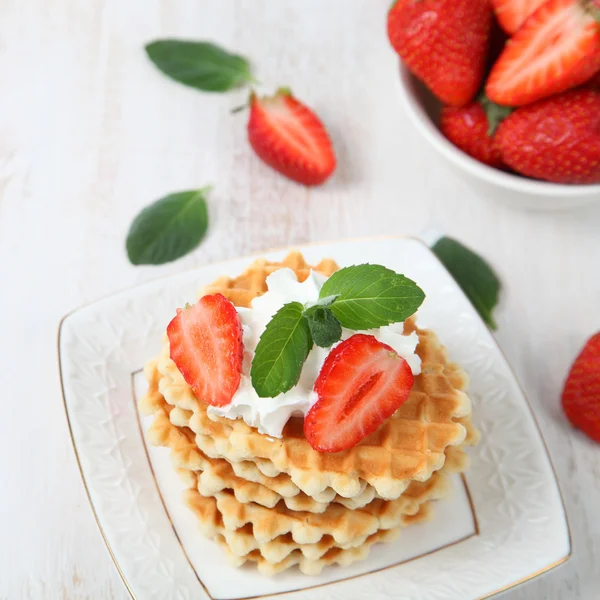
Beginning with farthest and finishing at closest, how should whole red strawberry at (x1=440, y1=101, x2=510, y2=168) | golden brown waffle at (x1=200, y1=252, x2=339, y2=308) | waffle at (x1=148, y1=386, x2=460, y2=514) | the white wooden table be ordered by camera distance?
whole red strawberry at (x1=440, y1=101, x2=510, y2=168), the white wooden table, golden brown waffle at (x1=200, y1=252, x2=339, y2=308), waffle at (x1=148, y1=386, x2=460, y2=514)

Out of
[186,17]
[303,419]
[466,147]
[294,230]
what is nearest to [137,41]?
[186,17]

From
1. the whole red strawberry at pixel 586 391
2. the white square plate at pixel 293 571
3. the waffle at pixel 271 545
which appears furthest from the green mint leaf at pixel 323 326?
the whole red strawberry at pixel 586 391

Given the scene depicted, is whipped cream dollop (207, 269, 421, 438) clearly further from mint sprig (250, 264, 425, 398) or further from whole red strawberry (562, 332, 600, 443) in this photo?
whole red strawberry (562, 332, 600, 443)

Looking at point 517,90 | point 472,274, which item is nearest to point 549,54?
point 517,90

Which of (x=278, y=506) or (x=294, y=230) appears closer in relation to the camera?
(x=278, y=506)

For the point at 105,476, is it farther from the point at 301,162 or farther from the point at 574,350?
the point at 574,350

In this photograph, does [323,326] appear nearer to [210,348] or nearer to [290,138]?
[210,348]

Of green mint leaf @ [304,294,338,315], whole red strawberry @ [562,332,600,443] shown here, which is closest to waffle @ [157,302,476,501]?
green mint leaf @ [304,294,338,315]
